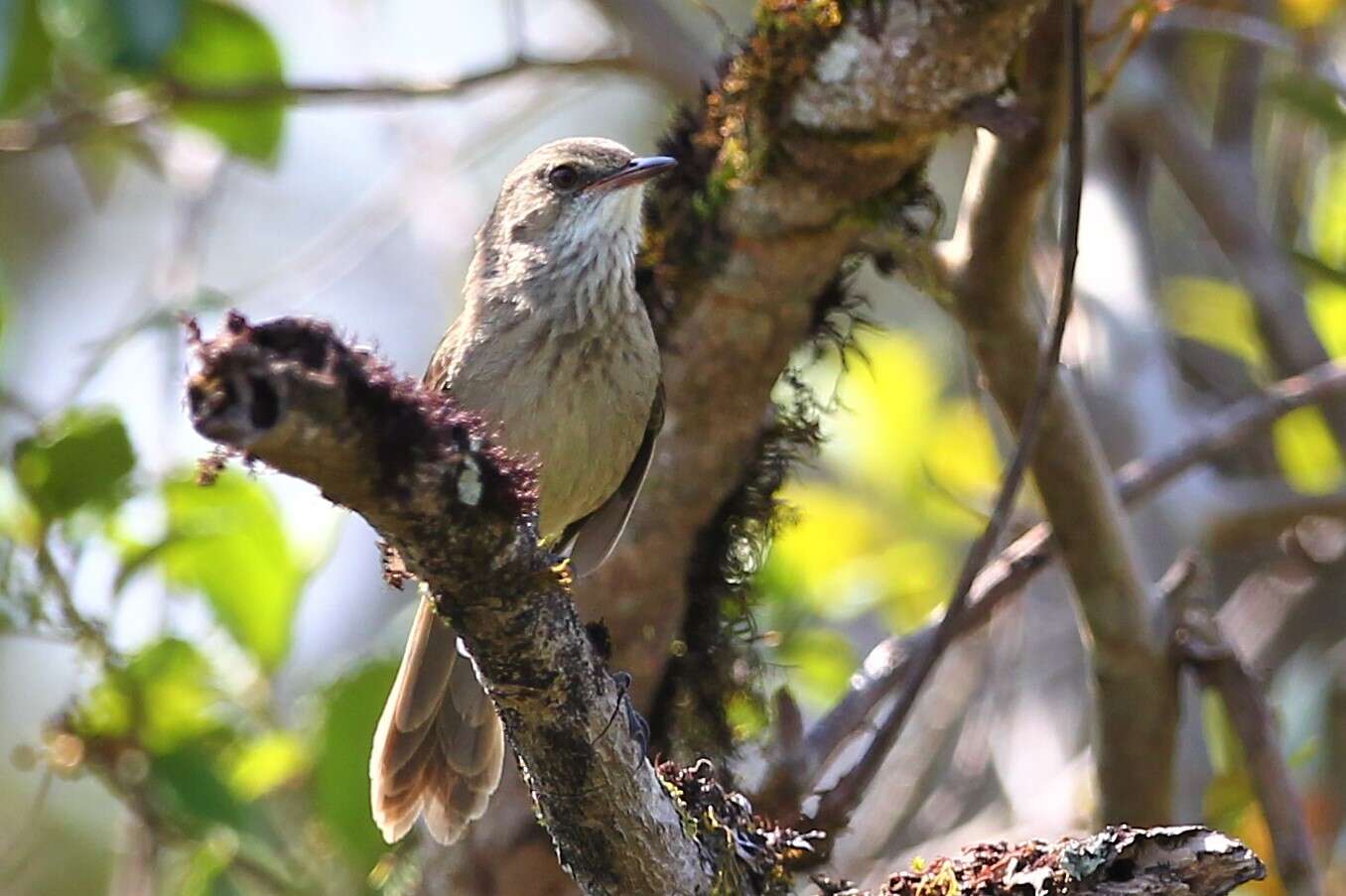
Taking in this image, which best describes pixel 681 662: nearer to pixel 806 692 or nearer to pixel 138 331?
pixel 806 692

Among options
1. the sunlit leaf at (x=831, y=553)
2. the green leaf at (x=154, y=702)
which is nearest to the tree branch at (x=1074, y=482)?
the sunlit leaf at (x=831, y=553)

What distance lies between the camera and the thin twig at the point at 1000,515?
330 cm

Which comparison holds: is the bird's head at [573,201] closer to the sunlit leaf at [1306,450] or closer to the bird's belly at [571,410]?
the bird's belly at [571,410]

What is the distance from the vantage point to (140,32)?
4.17 meters

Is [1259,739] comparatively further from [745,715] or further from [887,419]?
[887,419]

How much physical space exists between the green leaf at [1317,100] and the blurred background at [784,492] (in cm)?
1

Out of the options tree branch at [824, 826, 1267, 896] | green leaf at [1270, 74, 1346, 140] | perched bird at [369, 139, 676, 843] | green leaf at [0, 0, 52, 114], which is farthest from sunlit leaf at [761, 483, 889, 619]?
green leaf at [0, 0, 52, 114]

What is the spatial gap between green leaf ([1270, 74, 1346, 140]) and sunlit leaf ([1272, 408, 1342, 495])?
108 cm

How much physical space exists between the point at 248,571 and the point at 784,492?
5.34 ft

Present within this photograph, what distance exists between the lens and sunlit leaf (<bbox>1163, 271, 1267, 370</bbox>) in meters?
5.74

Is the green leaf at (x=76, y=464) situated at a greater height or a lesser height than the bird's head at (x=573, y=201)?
lesser

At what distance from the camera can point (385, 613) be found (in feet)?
27.8

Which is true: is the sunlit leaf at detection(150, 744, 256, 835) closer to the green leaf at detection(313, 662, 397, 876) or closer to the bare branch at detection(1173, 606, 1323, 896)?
the green leaf at detection(313, 662, 397, 876)

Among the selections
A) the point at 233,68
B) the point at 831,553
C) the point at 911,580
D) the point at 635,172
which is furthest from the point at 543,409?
the point at 831,553
